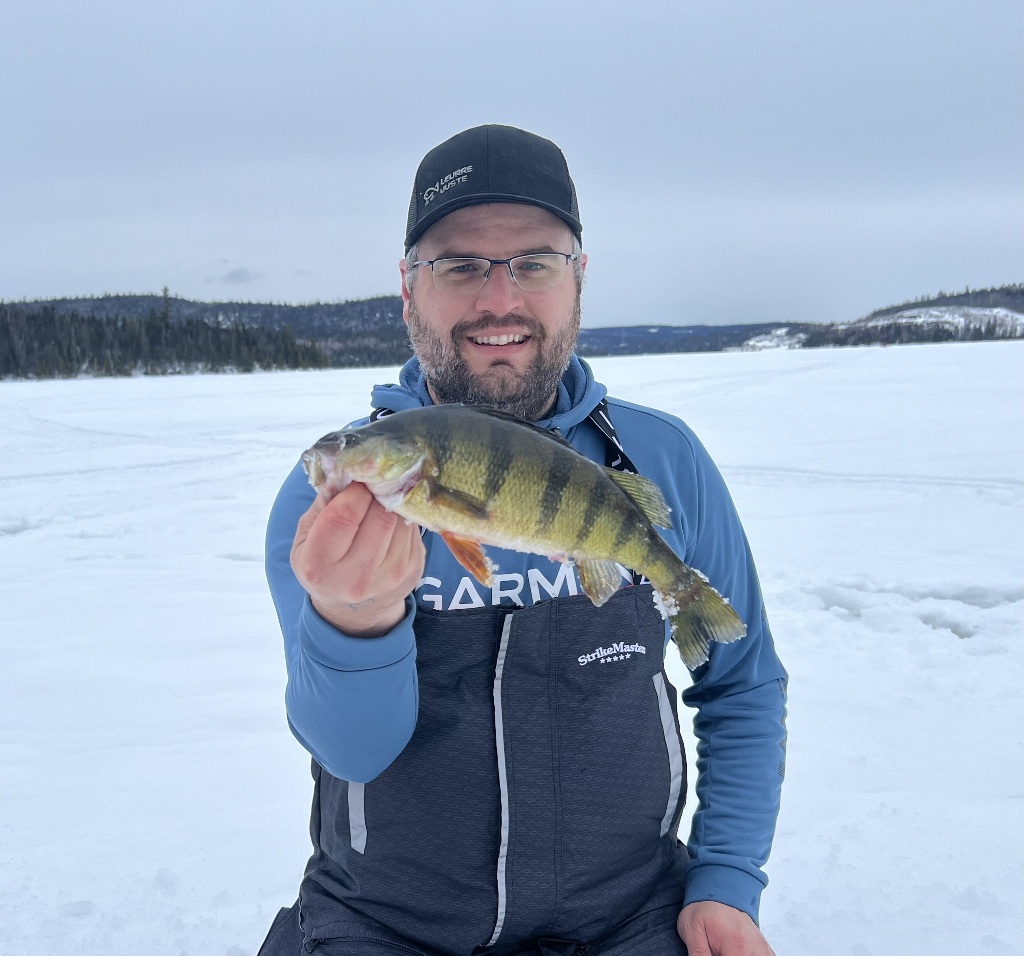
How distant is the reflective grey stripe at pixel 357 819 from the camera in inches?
81.6

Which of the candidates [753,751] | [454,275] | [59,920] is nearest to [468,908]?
[753,751]

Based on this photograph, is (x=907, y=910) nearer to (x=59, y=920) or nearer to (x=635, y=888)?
(x=635, y=888)

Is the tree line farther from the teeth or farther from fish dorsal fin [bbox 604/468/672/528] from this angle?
fish dorsal fin [bbox 604/468/672/528]

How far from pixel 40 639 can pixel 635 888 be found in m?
4.41

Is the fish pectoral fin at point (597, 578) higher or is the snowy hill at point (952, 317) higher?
the snowy hill at point (952, 317)

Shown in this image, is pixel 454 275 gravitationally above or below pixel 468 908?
above

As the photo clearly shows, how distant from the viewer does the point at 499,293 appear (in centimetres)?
231

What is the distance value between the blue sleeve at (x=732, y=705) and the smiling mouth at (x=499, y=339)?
687 millimetres

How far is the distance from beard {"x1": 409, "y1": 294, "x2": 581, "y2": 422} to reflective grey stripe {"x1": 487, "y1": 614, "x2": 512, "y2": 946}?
2.30 ft

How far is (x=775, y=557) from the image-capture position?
618 cm

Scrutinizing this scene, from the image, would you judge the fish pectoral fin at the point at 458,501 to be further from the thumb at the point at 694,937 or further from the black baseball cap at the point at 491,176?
the thumb at the point at 694,937

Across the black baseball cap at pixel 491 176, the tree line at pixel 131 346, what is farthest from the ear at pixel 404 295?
the tree line at pixel 131 346

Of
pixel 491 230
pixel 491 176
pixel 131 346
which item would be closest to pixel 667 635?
pixel 491 230

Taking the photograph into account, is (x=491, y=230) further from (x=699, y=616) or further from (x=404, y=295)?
(x=699, y=616)
